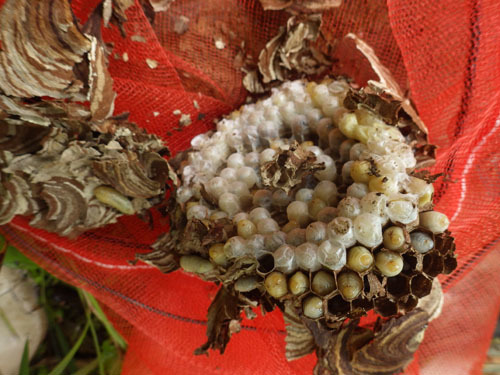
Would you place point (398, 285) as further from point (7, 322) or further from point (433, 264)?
point (7, 322)

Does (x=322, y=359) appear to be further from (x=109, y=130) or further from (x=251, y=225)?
(x=109, y=130)

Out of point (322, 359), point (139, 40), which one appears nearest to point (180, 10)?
point (139, 40)

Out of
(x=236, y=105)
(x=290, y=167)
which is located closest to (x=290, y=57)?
(x=236, y=105)

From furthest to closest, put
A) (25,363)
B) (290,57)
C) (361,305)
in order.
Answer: (25,363)
(290,57)
(361,305)

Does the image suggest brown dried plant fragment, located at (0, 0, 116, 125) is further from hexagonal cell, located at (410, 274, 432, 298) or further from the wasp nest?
hexagonal cell, located at (410, 274, 432, 298)

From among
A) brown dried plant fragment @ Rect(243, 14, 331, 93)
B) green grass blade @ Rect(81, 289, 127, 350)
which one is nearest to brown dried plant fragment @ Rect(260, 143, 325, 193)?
brown dried plant fragment @ Rect(243, 14, 331, 93)

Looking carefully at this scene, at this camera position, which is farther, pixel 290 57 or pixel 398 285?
pixel 290 57
